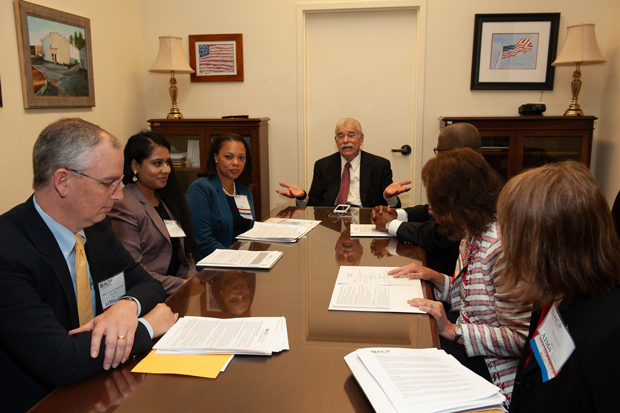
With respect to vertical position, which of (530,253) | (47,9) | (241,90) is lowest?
(530,253)

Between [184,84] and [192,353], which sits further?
[184,84]

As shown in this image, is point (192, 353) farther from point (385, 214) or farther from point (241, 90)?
point (241, 90)

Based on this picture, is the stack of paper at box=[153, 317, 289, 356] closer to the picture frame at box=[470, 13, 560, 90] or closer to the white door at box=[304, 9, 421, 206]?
the white door at box=[304, 9, 421, 206]

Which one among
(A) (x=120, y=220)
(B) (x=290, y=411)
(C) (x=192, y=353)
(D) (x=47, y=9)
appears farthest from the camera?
(D) (x=47, y=9)

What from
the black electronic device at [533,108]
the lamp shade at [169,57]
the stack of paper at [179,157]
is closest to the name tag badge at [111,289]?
the stack of paper at [179,157]

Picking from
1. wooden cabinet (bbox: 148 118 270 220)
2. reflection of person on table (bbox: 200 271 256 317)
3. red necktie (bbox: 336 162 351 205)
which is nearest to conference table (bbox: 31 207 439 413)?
reflection of person on table (bbox: 200 271 256 317)

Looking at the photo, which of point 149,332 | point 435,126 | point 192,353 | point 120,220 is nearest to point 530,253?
point 192,353

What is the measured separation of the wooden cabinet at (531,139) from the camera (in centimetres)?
397

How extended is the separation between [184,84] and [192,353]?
14.0 ft

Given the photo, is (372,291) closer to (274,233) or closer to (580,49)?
(274,233)

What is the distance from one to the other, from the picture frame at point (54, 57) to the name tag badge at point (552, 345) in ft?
11.7

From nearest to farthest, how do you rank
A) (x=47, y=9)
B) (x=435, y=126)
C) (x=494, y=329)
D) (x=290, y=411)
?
1. (x=290, y=411)
2. (x=494, y=329)
3. (x=47, y=9)
4. (x=435, y=126)

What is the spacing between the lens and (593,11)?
13.8 ft

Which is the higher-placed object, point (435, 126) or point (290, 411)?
point (435, 126)
